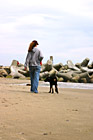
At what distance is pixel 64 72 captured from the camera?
26516 mm

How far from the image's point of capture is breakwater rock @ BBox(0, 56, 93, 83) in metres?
23.6

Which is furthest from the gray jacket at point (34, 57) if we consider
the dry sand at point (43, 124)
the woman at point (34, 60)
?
the dry sand at point (43, 124)

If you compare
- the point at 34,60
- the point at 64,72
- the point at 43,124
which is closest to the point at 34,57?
the point at 34,60

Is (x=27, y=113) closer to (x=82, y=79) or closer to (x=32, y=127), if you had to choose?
(x=32, y=127)

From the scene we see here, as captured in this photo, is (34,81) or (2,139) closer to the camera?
(2,139)

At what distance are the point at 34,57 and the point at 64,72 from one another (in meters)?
14.5

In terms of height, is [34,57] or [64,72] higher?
[34,57]

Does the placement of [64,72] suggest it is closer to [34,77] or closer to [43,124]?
[34,77]

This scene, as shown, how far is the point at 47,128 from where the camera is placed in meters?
4.81

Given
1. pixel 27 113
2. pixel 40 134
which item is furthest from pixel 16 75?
pixel 40 134

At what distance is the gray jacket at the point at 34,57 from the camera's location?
12125 millimetres

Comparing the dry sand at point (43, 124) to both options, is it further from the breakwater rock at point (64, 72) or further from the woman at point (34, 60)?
the breakwater rock at point (64, 72)

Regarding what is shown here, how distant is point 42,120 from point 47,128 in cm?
72

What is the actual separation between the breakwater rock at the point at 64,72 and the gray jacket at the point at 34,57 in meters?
4.81
